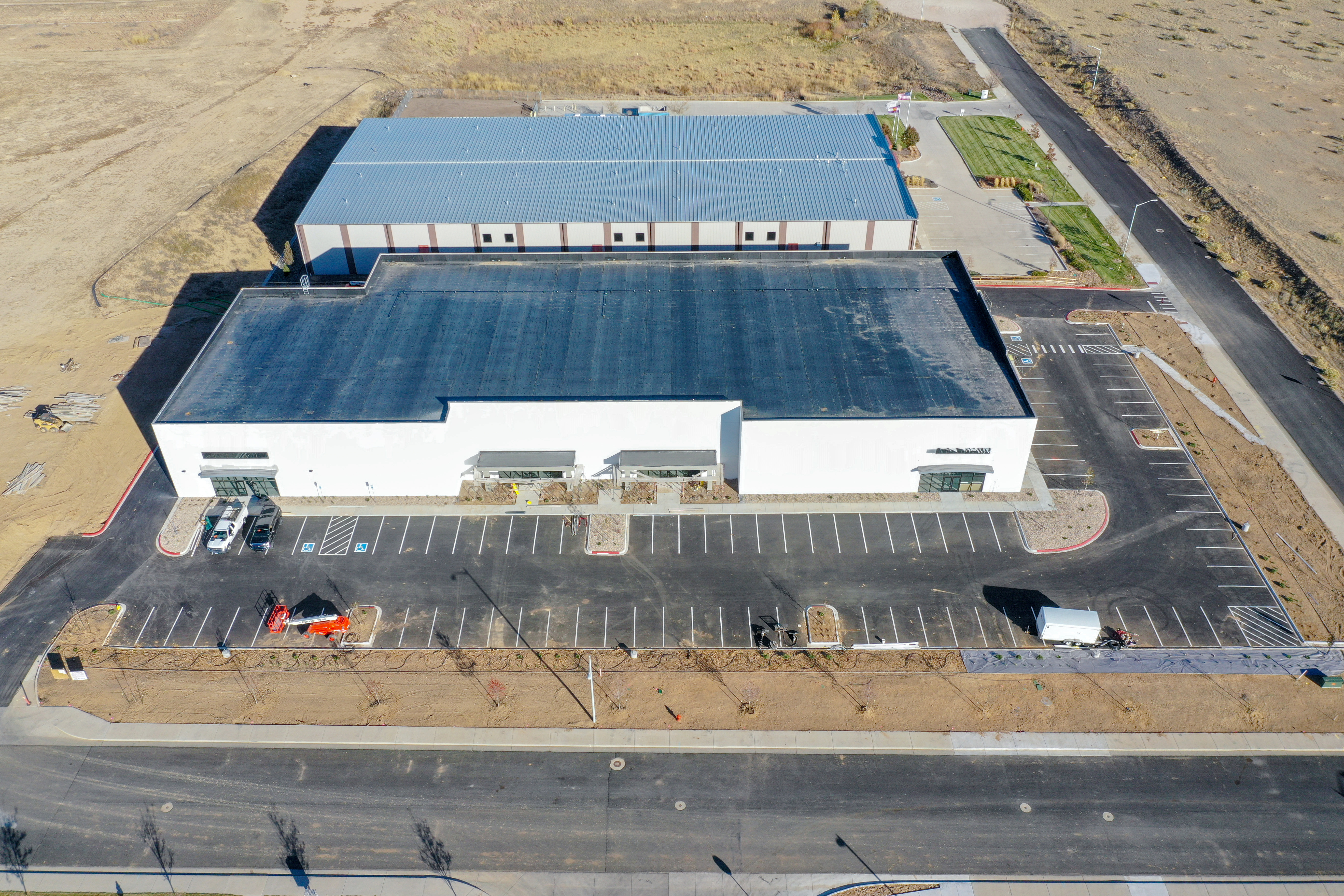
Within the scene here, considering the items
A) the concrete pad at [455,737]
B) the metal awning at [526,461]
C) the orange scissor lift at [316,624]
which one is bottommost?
the concrete pad at [455,737]

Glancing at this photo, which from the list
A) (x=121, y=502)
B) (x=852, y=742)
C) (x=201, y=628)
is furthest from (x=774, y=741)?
(x=121, y=502)

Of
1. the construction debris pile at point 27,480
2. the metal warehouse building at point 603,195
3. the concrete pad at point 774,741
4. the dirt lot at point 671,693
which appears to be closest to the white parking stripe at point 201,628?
the dirt lot at point 671,693

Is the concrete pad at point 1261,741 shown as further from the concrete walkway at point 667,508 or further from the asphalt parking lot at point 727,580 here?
the concrete walkway at point 667,508

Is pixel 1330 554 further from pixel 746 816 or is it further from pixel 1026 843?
pixel 746 816

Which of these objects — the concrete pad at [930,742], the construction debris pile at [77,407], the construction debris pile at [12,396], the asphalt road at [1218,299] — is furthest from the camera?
the construction debris pile at [12,396]

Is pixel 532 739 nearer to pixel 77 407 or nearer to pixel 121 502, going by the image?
pixel 121 502

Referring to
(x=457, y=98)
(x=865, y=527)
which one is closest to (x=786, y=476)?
(x=865, y=527)

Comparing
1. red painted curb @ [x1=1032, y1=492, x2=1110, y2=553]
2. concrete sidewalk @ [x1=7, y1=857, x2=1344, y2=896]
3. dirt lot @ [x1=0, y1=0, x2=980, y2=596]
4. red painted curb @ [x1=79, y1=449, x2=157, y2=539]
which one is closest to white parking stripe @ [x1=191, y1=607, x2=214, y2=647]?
red painted curb @ [x1=79, y1=449, x2=157, y2=539]

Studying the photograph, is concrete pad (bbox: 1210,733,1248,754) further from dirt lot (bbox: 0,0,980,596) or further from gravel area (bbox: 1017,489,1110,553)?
dirt lot (bbox: 0,0,980,596)

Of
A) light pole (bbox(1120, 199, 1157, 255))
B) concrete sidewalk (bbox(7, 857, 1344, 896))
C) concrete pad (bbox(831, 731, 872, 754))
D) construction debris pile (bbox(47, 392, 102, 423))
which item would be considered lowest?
concrete sidewalk (bbox(7, 857, 1344, 896))
